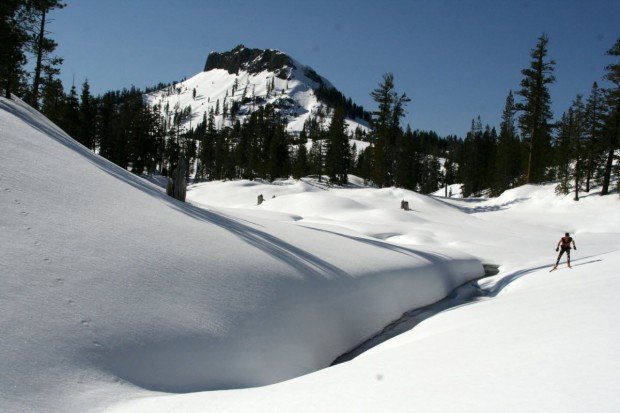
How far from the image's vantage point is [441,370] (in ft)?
14.7

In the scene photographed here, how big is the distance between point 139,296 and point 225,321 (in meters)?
1.46

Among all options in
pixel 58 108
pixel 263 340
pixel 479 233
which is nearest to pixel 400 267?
pixel 263 340

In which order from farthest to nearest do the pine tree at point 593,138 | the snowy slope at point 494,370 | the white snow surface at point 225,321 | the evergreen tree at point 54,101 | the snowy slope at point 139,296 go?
the evergreen tree at point 54,101 → the pine tree at point 593,138 → the snowy slope at point 139,296 → the white snow surface at point 225,321 → the snowy slope at point 494,370

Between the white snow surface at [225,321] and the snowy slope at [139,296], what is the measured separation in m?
0.03

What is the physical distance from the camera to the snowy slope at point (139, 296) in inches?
178

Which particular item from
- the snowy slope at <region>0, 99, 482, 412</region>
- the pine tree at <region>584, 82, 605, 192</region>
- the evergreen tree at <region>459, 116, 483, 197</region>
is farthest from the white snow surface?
the evergreen tree at <region>459, 116, 483, 197</region>

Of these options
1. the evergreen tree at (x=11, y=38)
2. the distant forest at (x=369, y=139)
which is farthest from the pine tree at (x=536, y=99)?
the evergreen tree at (x=11, y=38)

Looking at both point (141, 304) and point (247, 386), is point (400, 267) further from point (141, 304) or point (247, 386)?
point (141, 304)

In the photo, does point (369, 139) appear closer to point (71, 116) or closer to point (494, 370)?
point (71, 116)

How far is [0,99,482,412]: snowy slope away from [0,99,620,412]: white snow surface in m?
0.03

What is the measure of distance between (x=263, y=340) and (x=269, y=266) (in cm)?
241

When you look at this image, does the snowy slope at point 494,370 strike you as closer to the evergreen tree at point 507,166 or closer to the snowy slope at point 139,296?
the snowy slope at point 139,296

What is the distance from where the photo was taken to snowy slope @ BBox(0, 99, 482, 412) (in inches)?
178

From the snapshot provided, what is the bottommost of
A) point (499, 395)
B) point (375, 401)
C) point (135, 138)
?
point (375, 401)
